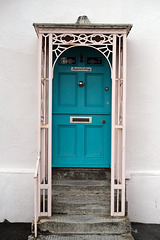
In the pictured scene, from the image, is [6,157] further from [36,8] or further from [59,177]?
[36,8]

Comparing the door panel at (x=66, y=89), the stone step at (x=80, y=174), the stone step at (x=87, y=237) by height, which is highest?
the door panel at (x=66, y=89)

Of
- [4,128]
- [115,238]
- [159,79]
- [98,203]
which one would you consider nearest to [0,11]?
[4,128]

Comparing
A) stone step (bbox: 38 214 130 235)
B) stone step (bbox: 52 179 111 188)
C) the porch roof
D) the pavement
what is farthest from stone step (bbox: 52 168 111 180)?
the porch roof

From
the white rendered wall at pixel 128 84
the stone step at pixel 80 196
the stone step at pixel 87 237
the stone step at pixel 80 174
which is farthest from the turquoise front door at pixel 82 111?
the stone step at pixel 87 237

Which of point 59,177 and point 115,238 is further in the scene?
point 59,177

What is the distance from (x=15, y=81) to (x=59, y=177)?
74.6 inches

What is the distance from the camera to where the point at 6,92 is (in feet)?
15.9

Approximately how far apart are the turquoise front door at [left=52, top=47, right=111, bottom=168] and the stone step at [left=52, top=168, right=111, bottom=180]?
0.12 m

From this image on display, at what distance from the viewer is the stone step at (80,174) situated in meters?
4.59

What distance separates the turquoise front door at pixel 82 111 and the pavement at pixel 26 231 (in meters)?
1.20

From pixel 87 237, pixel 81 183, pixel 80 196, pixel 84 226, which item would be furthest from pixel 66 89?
pixel 87 237

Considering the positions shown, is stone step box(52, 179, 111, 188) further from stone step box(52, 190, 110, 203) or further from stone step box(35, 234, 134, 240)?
stone step box(35, 234, 134, 240)

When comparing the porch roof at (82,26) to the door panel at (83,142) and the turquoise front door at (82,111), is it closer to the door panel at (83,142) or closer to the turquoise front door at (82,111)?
the turquoise front door at (82,111)

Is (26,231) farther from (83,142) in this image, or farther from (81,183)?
(83,142)
